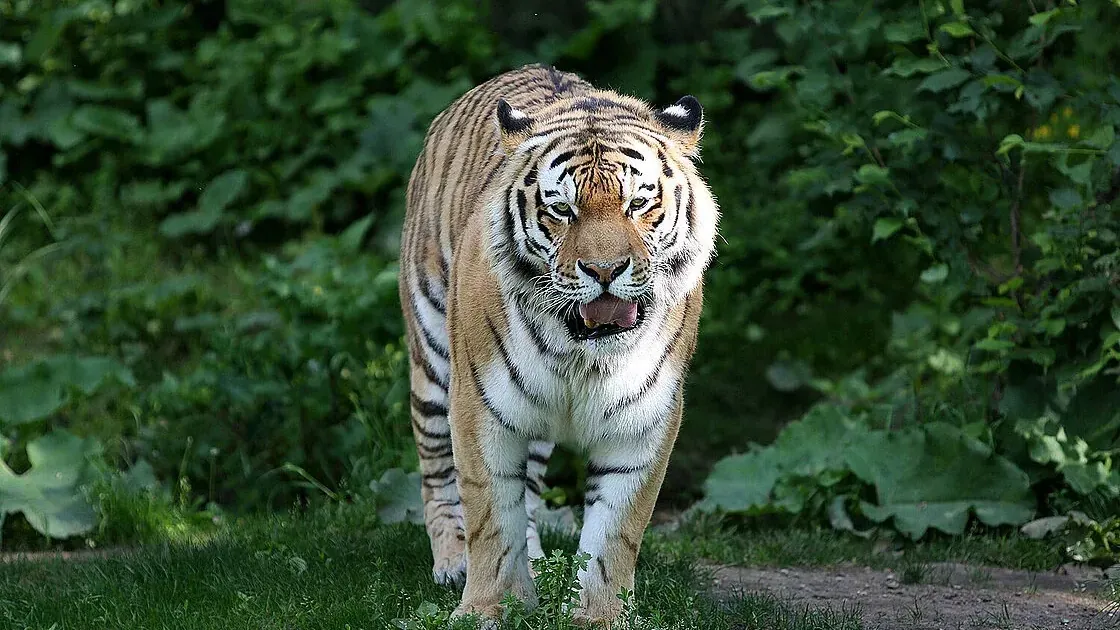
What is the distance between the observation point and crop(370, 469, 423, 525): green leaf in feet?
18.0

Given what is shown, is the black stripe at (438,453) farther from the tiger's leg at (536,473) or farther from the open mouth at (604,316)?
the open mouth at (604,316)

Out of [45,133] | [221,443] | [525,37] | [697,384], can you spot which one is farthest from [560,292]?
[45,133]

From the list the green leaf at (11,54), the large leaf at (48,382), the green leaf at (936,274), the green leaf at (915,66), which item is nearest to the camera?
the green leaf at (915,66)

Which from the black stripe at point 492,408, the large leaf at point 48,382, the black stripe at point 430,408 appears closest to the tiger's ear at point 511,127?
the black stripe at point 492,408

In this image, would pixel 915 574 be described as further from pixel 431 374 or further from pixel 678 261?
pixel 431 374

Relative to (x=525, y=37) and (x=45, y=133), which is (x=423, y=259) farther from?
(x=45, y=133)

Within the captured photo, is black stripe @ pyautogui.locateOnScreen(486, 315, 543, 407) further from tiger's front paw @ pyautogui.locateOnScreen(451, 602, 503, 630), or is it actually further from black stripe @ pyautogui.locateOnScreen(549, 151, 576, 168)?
tiger's front paw @ pyautogui.locateOnScreen(451, 602, 503, 630)

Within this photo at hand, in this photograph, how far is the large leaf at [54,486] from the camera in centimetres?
553

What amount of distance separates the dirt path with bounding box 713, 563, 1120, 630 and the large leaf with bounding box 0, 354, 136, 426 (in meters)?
2.99

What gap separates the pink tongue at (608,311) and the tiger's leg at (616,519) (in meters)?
0.46

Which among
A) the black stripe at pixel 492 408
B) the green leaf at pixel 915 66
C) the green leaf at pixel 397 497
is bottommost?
the green leaf at pixel 397 497

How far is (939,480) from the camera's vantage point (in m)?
5.68

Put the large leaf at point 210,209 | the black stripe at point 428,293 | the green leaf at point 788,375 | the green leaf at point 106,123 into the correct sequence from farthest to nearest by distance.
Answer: the green leaf at point 106,123 → the large leaf at point 210,209 → the green leaf at point 788,375 → the black stripe at point 428,293

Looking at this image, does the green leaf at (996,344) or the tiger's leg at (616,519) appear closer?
the tiger's leg at (616,519)
